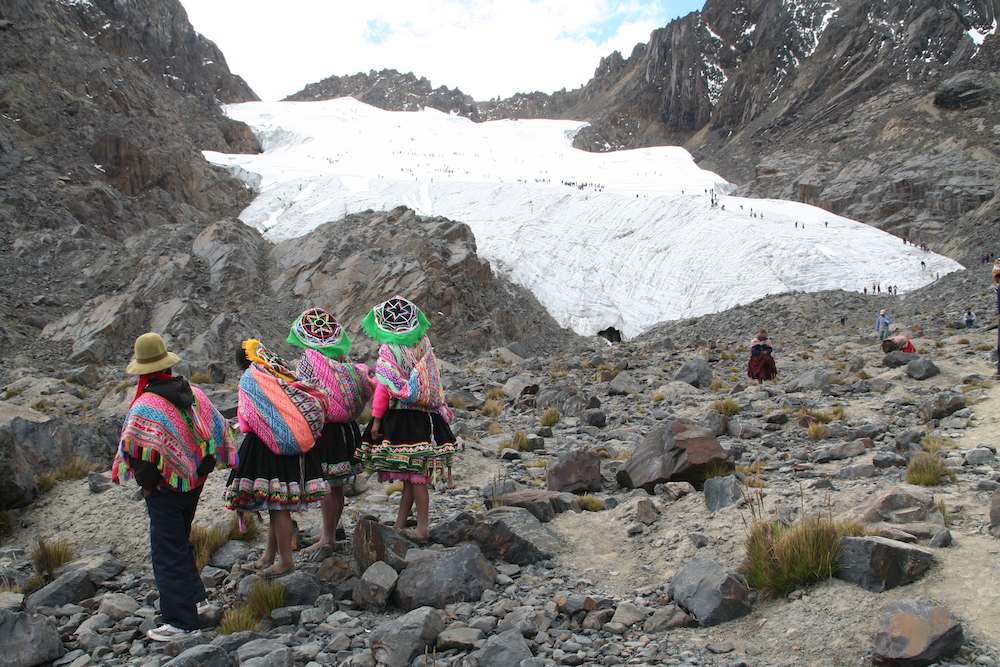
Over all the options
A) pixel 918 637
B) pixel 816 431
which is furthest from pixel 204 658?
pixel 816 431

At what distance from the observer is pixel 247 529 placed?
5258mm

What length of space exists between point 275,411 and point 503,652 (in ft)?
7.33

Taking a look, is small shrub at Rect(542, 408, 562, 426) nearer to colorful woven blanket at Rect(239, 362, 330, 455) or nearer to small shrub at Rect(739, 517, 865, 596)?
colorful woven blanket at Rect(239, 362, 330, 455)

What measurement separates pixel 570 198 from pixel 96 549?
3602cm

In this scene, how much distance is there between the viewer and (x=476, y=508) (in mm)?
5980

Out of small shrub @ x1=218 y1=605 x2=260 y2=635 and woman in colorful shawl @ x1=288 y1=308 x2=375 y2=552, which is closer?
small shrub @ x1=218 y1=605 x2=260 y2=635

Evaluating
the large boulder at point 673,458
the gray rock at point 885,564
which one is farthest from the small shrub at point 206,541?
the gray rock at point 885,564

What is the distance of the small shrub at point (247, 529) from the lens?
5352 mm

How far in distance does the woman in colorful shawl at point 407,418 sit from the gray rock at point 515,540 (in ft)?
1.57

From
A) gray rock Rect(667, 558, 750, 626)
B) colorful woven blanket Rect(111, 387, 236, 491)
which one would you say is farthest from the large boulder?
colorful woven blanket Rect(111, 387, 236, 491)

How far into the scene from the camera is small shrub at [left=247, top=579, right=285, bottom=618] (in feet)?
13.0

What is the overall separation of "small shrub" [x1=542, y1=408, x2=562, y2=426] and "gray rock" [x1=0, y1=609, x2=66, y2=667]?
24.7 ft

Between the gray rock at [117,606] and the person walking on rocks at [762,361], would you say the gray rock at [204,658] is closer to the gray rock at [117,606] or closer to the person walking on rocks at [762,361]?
the gray rock at [117,606]

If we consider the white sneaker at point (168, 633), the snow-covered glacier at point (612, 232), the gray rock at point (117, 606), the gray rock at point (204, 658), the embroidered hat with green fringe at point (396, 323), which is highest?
the snow-covered glacier at point (612, 232)
